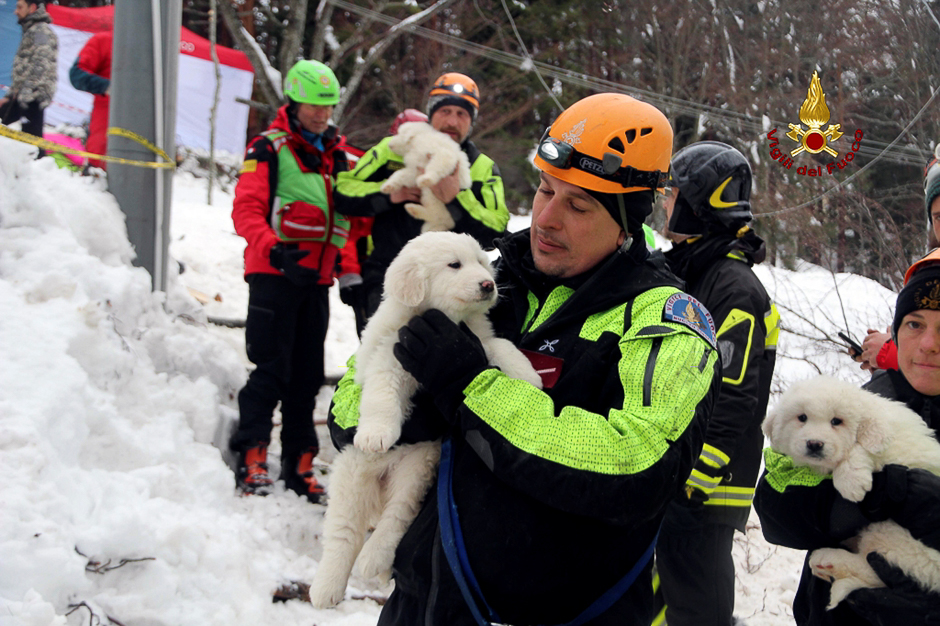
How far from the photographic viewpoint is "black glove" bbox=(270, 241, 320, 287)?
4602 mm

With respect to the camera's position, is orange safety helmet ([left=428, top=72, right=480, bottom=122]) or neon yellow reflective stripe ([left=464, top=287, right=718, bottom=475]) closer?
neon yellow reflective stripe ([left=464, top=287, right=718, bottom=475])

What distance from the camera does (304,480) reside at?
484cm

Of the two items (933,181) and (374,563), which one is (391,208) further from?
(933,181)

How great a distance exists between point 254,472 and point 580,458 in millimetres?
3747

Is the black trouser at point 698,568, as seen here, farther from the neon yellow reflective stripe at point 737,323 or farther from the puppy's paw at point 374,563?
the puppy's paw at point 374,563

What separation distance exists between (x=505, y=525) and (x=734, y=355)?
1716 mm

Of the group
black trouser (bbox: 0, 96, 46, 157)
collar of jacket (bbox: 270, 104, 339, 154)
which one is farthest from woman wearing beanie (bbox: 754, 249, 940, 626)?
black trouser (bbox: 0, 96, 46, 157)

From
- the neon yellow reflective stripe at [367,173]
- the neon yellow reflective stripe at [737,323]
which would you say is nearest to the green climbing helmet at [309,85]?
the neon yellow reflective stripe at [367,173]

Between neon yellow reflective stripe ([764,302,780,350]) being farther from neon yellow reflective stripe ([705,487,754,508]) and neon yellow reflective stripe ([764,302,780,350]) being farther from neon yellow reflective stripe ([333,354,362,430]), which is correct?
neon yellow reflective stripe ([333,354,362,430])

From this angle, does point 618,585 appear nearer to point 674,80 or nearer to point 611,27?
point 674,80

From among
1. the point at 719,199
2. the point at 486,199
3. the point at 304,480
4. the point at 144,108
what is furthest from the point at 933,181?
the point at 144,108

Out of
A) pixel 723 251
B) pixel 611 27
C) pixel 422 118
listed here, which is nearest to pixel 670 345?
pixel 723 251

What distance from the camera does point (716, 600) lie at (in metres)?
3.07

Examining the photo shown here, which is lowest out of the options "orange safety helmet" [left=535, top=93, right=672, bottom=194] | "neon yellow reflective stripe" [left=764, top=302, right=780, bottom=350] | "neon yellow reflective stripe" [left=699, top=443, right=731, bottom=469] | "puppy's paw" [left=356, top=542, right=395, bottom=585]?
"puppy's paw" [left=356, top=542, right=395, bottom=585]
